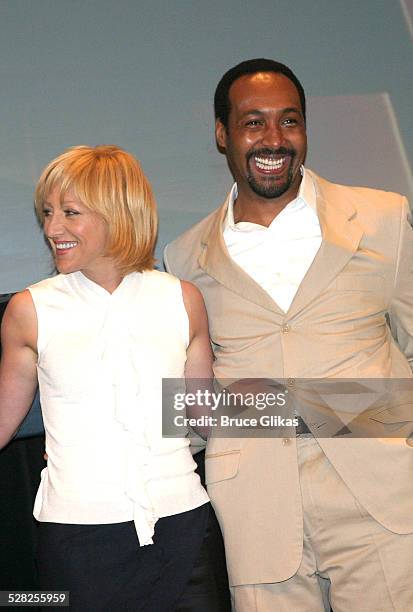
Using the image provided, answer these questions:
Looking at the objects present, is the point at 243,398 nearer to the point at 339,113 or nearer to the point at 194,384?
the point at 194,384

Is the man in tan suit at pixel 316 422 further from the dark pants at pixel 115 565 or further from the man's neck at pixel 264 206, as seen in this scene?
the dark pants at pixel 115 565

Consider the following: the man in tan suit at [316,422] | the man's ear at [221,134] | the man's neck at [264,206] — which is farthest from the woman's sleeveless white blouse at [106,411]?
the man's ear at [221,134]

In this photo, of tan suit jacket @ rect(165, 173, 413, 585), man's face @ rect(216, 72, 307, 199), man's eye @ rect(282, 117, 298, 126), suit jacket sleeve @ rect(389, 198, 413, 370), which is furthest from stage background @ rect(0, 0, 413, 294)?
suit jacket sleeve @ rect(389, 198, 413, 370)

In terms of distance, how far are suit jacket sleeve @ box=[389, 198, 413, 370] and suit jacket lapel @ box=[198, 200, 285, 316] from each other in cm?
32

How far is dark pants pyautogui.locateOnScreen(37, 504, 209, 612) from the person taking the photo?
7.06ft

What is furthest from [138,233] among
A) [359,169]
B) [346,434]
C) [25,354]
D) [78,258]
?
[359,169]

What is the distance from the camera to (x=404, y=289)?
98.1 inches

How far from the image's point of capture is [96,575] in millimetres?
2158

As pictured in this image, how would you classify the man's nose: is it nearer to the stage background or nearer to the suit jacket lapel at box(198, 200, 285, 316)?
the suit jacket lapel at box(198, 200, 285, 316)

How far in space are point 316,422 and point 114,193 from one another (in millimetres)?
774

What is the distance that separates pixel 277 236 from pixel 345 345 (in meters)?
0.36

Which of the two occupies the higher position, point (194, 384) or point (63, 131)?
point (63, 131)

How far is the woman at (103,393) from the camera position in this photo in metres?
2.16

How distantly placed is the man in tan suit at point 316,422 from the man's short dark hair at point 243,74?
0.27 meters
